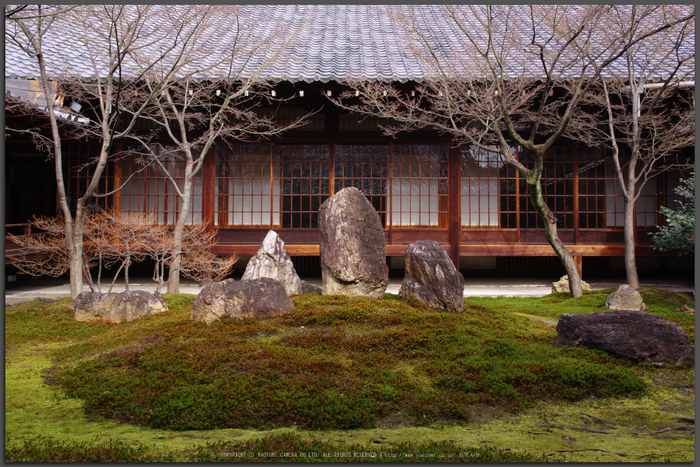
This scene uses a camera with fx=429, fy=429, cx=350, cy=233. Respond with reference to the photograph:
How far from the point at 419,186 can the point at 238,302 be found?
6.22 meters

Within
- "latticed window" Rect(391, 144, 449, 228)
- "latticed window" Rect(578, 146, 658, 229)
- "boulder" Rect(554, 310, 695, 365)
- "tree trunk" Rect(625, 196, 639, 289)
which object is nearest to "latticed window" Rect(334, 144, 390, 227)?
"latticed window" Rect(391, 144, 449, 228)

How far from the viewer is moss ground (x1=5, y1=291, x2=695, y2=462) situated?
2404 millimetres

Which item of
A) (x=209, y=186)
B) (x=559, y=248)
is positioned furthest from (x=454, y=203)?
(x=209, y=186)

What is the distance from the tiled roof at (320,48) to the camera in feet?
27.5

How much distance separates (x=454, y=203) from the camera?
9.73 meters

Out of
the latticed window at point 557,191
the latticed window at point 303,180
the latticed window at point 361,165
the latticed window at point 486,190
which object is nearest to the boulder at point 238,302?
the latticed window at point 303,180

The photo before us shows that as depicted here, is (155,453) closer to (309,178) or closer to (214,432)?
(214,432)

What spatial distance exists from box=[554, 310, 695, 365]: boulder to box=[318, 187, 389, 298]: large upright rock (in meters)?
2.42

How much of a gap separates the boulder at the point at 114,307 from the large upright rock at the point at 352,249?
2479mm

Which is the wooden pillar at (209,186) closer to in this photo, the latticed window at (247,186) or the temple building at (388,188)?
the temple building at (388,188)

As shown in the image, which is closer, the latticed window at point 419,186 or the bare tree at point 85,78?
the bare tree at point 85,78

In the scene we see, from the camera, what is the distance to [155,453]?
7.68 feet

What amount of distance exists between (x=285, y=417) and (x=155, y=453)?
2.60 feet

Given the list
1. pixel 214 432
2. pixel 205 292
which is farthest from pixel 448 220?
pixel 214 432
